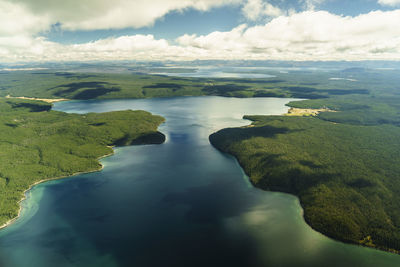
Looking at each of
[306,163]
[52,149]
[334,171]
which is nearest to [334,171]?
[334,171]

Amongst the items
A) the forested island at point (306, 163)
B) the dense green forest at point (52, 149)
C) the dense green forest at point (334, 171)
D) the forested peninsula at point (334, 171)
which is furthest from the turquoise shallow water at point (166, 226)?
the dense green forest at point (52, 149)

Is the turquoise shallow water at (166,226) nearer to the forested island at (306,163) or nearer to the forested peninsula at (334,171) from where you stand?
the forested peninsula at (334,171)

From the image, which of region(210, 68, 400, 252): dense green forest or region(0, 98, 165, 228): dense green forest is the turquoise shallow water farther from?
region(0, 98, 165, 228): dense green forest

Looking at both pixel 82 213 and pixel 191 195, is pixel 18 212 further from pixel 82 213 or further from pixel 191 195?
pixel 191 195

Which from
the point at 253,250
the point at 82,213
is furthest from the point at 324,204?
the point at 82,213

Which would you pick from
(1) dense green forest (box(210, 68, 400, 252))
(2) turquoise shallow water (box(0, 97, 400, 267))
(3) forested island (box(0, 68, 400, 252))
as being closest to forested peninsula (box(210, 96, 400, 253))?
(1) dense green forest (box(210, 68, 400, 252))

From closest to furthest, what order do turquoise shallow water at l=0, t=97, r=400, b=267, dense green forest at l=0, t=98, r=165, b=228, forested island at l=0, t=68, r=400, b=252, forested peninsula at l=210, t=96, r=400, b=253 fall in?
1. turquoise shallow water at l=0, t=97, r=400, b=267
2. forested peninsula at l=210, t=96, r=400, b=253
3. forested island at l=0, t=68, r=400, b=252
4. dense green forest at l=0, t=98, r=165, b=228
